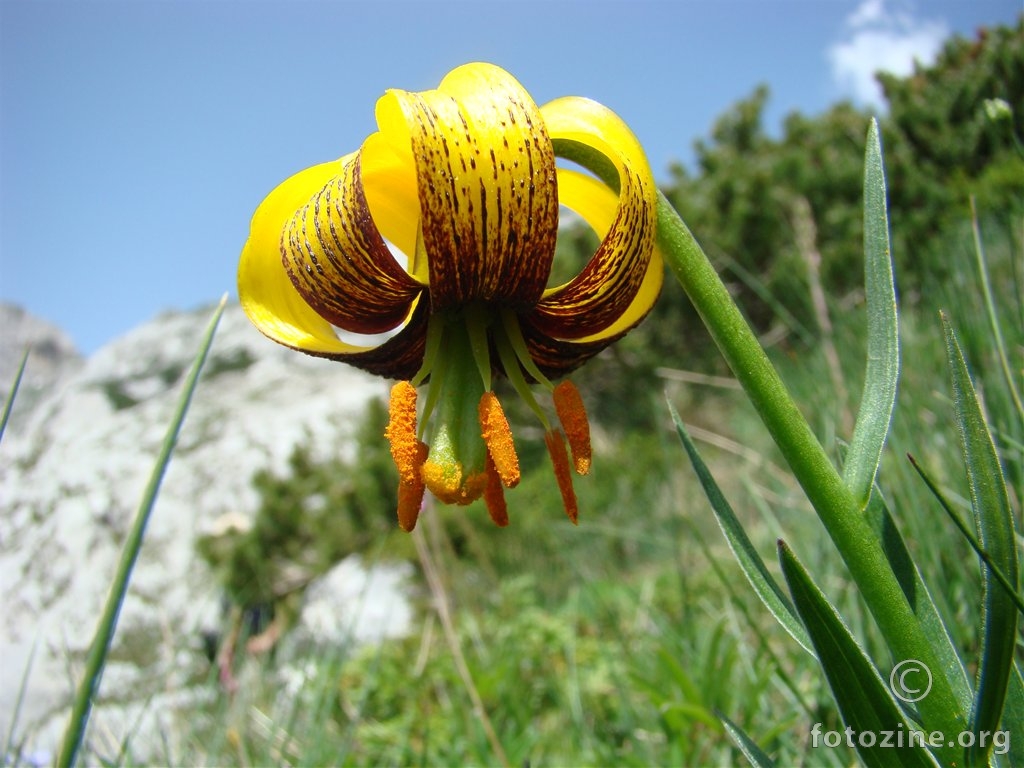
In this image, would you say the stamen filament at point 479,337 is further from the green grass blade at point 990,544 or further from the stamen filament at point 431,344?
the green grass blade at point 990,544

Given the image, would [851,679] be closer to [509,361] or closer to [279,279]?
[509,361]

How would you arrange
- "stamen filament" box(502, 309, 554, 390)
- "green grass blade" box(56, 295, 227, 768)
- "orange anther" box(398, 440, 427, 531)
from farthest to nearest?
"stamen filament" box(502, 309, 554, 390)
"orange anther" box(398, 440, 427, 531)
"green grass blade" box(56, 295, 227, 768)

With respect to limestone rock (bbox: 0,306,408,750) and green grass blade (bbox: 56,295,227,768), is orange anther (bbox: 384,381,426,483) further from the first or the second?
limestone rock (bbox: 0,306,408,750)

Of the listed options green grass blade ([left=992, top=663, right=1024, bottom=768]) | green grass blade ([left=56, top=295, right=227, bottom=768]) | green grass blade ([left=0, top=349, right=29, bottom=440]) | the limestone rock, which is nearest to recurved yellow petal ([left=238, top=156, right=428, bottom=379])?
green grass blade ([left=0, top=349, right=29, bottom=440])

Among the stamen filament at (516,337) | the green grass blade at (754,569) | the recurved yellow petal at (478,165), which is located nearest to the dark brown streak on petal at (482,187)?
the recurved yellow petal at (478,165)

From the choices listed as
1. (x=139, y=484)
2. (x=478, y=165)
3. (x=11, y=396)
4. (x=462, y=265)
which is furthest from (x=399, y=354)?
(x=139, y=484)

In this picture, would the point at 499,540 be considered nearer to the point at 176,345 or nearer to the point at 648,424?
the point at 648,424
